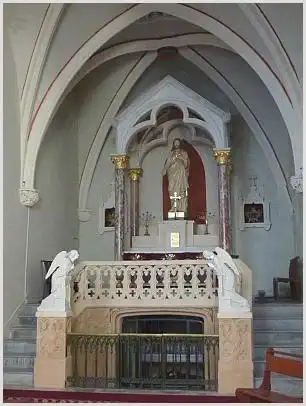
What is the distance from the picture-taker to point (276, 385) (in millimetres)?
7094

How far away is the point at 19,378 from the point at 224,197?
608cm

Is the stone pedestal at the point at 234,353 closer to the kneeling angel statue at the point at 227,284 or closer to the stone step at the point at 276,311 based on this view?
the kneeling angel statue at the point at 227,284

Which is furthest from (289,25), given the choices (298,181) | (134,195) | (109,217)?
(109,217)

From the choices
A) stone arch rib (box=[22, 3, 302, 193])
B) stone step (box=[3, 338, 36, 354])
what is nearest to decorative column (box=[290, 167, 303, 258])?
stone arch rib (box=[22, 3, 302, 193])

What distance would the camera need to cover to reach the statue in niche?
12.8 m

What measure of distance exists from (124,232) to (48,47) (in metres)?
4.30

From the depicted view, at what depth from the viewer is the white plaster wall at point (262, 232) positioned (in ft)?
42.8

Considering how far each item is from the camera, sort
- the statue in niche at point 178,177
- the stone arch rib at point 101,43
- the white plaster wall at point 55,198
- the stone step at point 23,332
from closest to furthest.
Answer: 1. the stone step at point 23,332
2. the stone arch rib at point 101,43
3. the white plaster wall at point 55,198
4. the statue in niche at point 178,177

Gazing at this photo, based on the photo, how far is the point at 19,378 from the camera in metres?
7.85

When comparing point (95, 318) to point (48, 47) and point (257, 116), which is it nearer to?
point (48, 47)

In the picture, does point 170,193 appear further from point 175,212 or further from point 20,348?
point 20,348

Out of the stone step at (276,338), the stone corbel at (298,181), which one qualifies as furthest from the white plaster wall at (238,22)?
the stone step at (276,338)

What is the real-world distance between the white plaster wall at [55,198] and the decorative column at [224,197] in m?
3.54

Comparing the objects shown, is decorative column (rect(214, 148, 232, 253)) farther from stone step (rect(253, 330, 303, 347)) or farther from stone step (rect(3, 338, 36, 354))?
stone step (rect(3, 338, 36, 354))
